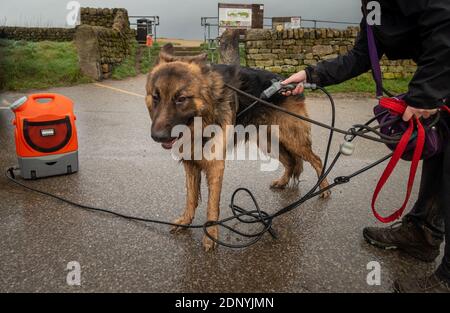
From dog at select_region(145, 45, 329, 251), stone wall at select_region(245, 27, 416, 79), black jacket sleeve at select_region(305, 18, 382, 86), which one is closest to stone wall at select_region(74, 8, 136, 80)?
stone wall at select_region(245, 27, 416, 79)

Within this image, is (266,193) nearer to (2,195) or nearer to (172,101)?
(172,101)

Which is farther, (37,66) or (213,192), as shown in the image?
(37,66)

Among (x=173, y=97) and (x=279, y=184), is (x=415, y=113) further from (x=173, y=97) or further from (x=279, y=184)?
(x=279, y=184)

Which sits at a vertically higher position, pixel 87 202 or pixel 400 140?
pixel 400 140

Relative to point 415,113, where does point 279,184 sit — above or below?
below

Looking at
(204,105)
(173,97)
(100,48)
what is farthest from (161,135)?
(100,48)

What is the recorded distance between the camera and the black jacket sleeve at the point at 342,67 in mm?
2787

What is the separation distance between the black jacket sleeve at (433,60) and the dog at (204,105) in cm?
141

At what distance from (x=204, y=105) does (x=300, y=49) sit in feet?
36.3

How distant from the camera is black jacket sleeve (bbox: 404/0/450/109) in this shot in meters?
1.88

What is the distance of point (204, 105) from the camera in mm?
2715

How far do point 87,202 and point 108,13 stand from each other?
19316 mm
